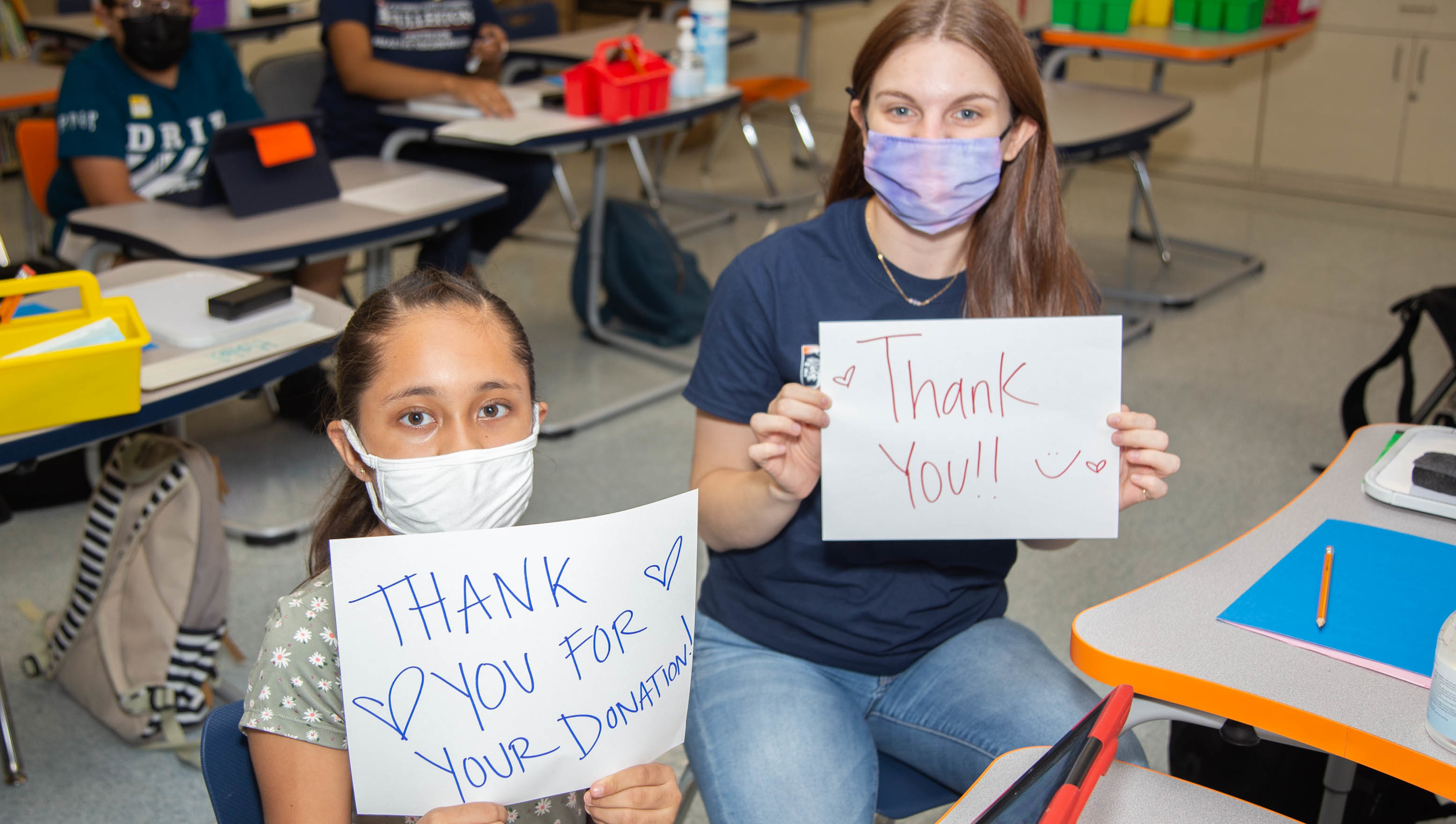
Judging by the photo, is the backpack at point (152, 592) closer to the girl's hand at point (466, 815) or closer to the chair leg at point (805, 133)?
the girl's hand at point (466, 815)

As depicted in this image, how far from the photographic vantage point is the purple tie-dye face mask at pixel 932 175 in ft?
4.43

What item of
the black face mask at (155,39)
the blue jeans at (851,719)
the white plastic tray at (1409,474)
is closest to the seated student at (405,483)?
the blue jeans at (851,719)

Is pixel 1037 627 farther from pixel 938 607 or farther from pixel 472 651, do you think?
pixel 472 651

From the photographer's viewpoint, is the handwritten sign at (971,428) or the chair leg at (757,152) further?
the chair leg at (757,152)

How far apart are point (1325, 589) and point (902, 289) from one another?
546mm

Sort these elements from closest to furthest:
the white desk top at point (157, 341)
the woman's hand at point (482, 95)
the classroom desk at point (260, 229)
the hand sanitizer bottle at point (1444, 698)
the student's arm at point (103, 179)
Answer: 1. the hand sanitizer bottle at point (1444, 698)
2. the white desk top at point (157, 341)
3. the classroom desk at point (260, 229)
4. the student's arm at point (103, 179)
5. the woman's hand at point (482, 95)

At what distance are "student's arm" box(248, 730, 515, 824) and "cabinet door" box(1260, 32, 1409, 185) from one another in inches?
206

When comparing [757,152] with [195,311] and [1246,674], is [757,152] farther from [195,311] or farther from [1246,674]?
[1246,674]

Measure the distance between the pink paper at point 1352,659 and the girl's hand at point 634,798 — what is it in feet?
1.69

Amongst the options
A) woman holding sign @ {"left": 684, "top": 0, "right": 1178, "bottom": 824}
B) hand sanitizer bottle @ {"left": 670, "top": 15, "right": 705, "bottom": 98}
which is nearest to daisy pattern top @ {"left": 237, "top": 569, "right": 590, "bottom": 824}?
woman holding sign @ {"left": 684, "top": 0, "right": 1178, "bottom": 824}

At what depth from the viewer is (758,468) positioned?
1411 millimetres

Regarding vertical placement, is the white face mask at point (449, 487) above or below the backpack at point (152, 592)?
above

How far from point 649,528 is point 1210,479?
2.34m

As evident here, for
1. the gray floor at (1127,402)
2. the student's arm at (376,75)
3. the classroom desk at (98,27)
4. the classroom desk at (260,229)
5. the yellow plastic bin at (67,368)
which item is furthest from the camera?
the classroom desk at (98,27)
